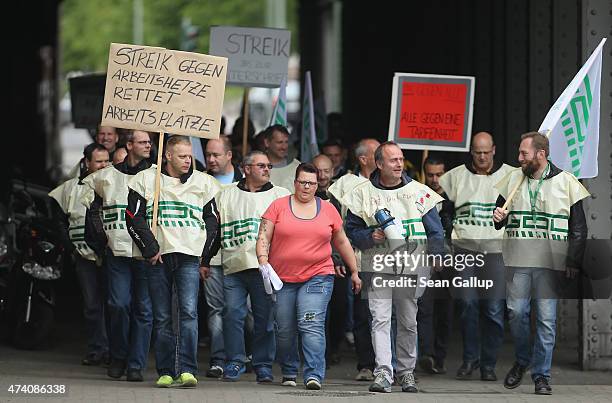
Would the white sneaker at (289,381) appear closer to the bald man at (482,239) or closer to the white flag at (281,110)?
the bald man at (482,239)

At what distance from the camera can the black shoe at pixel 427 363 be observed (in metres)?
13.8

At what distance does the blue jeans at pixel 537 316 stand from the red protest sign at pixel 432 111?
2375 millimetres

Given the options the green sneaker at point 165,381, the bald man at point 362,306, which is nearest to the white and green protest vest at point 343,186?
the bald man at point 362,306

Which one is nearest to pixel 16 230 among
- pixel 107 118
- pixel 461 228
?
pixel 107 118

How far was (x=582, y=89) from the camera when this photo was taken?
41.3 feet

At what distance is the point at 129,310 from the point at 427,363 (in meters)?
2.70

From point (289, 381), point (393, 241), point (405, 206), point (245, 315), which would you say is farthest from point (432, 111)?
point (289, 381)

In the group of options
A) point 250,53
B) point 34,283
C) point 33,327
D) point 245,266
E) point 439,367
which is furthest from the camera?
point 250,53

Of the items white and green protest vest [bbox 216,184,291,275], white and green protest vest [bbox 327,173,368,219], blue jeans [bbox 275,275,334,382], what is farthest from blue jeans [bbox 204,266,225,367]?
white and green protest vest [bbox 327,173,368,219]

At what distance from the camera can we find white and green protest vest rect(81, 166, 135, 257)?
12570 millimetres

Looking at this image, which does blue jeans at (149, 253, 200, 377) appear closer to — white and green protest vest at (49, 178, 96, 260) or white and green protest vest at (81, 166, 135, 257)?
white and green protest vest at (81, 166, 135, 257)

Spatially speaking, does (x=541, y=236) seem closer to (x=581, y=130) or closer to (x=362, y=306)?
(x=581, y=130)

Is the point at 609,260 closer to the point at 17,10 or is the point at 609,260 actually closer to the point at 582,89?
the point at 582,89

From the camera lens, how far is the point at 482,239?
1325 cm
